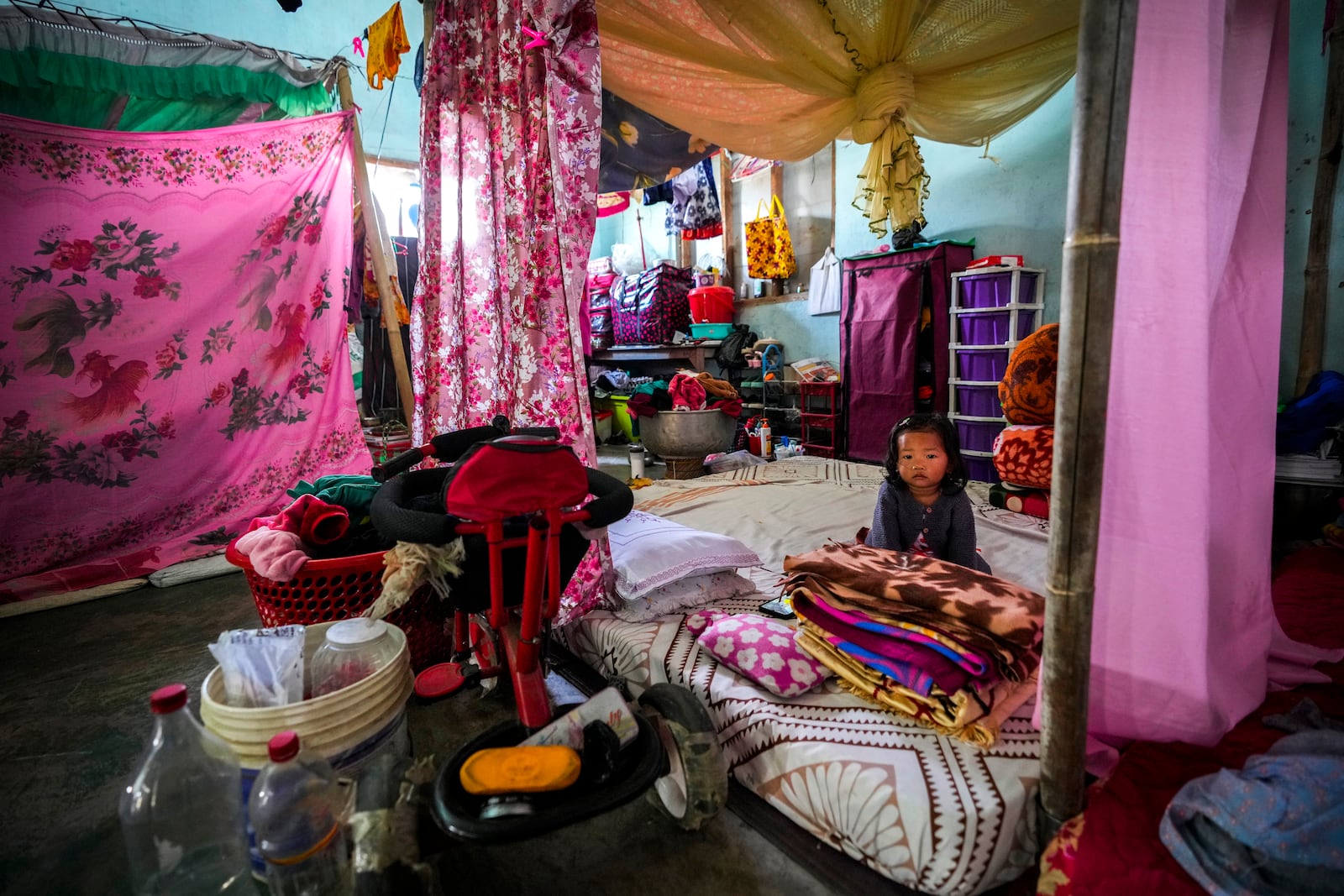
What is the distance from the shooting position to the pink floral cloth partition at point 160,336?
269cm

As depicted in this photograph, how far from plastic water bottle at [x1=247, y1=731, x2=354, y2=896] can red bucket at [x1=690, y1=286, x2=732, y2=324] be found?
16.2ft

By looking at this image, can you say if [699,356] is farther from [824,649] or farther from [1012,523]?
[824,649]

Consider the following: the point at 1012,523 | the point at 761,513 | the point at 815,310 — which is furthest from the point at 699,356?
the point at 1012,523

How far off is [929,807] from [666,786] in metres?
0.52

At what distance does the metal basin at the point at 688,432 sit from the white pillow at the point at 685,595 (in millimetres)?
2036

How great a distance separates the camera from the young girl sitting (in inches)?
67.9

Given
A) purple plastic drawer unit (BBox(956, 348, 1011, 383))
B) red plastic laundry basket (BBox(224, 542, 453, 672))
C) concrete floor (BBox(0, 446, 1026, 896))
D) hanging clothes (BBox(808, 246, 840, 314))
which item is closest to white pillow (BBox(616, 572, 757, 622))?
concrete floor (BBox(0, 446, 1026, 896))

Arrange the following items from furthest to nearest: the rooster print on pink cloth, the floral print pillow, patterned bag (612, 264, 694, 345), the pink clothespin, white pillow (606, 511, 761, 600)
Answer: patterned bag (612, 264, 694, 345)
the rooster print on pink cloth
white pillow (606, 511, 761, 600)
the pink clothespin
the floral print pillow

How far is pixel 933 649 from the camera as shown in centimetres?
119

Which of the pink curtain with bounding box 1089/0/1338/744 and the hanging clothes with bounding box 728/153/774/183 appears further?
the hanging clothes with bounding box 728/153/774/183

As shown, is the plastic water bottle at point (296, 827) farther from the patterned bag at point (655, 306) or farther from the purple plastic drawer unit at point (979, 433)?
the patterned bag at point (655, 306)

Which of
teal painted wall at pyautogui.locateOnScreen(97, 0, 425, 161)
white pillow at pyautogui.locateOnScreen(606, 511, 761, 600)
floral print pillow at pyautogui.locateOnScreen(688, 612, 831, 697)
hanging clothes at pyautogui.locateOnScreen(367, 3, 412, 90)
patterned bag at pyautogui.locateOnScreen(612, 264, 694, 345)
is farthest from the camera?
patterned bag at pyautogui.locateOnScreen(612, 264, 694, 345)

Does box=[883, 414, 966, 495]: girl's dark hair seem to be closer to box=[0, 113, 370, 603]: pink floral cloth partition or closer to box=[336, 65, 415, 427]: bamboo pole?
box=[336, 65, 415, 427]: bamboo pole

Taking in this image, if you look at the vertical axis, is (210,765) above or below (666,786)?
above
